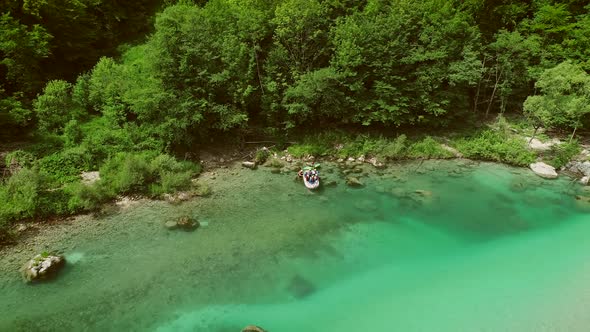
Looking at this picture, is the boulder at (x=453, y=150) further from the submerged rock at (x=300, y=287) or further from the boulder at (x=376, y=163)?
the submerged rock at (x=300, y=287)

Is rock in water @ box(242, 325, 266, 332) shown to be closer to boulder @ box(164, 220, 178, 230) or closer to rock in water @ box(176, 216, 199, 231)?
rock in water @ box(176, 216, 199, 231)

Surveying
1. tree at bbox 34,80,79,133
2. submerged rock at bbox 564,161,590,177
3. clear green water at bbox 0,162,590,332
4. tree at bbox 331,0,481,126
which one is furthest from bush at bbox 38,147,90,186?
submerged rock at bbox 564,161,590,177

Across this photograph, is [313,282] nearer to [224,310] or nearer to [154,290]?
[224,310]

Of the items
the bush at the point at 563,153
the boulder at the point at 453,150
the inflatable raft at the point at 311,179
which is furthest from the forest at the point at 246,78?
the inflatable raft at the point at 311,179

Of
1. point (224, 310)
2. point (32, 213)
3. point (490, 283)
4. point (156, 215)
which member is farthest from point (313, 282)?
point (32, 213)

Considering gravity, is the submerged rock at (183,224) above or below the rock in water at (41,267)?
above

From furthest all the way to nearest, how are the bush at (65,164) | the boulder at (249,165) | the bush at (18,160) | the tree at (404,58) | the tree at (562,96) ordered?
the tree at (404,58) < the boulder at (249,165) < the tree at (562,96) < the bush at (65,164) < the bush at (18,160)

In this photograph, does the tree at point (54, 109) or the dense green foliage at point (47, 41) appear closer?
the dense green foliage at point (47, 41)

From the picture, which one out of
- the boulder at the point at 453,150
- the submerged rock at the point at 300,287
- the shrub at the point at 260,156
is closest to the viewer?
the submerged rock at the point at 300,287
